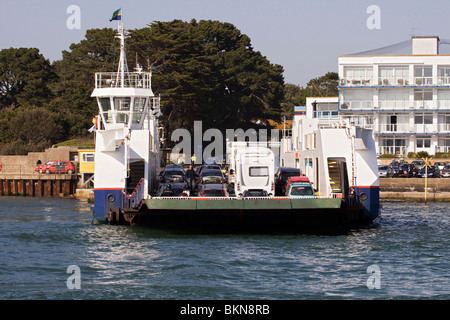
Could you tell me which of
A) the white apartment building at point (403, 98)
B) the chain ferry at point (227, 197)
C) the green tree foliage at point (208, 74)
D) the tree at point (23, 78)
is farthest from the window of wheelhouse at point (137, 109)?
the tree at point (23, 78)

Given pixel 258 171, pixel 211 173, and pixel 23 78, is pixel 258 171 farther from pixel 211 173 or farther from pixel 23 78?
pixel 23 78

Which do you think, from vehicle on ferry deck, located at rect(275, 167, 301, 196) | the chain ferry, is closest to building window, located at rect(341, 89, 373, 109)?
the chain ferry

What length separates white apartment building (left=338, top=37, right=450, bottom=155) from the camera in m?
71.3

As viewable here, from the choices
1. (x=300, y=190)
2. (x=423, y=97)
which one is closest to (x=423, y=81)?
(x=423, y=97)

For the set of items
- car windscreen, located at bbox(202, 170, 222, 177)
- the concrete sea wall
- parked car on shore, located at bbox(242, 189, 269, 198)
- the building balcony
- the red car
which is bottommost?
the concrete sea wall

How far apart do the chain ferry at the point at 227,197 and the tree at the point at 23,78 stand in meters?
53.6

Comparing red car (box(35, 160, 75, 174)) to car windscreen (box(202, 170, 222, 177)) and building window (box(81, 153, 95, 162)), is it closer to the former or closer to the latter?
building window (box(81, 153, 95, 162))

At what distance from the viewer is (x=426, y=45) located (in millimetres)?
74375

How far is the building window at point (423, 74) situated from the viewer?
7156 centimetres

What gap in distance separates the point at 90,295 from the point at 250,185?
15405 mm

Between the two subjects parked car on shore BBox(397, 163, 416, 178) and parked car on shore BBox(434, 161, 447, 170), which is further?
parked car on shore BBox(434, 161, 447, 170)

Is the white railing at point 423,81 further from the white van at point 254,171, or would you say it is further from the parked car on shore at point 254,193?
the parked car on shore at point 254,193

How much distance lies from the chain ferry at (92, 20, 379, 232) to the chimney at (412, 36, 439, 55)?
4060cm
